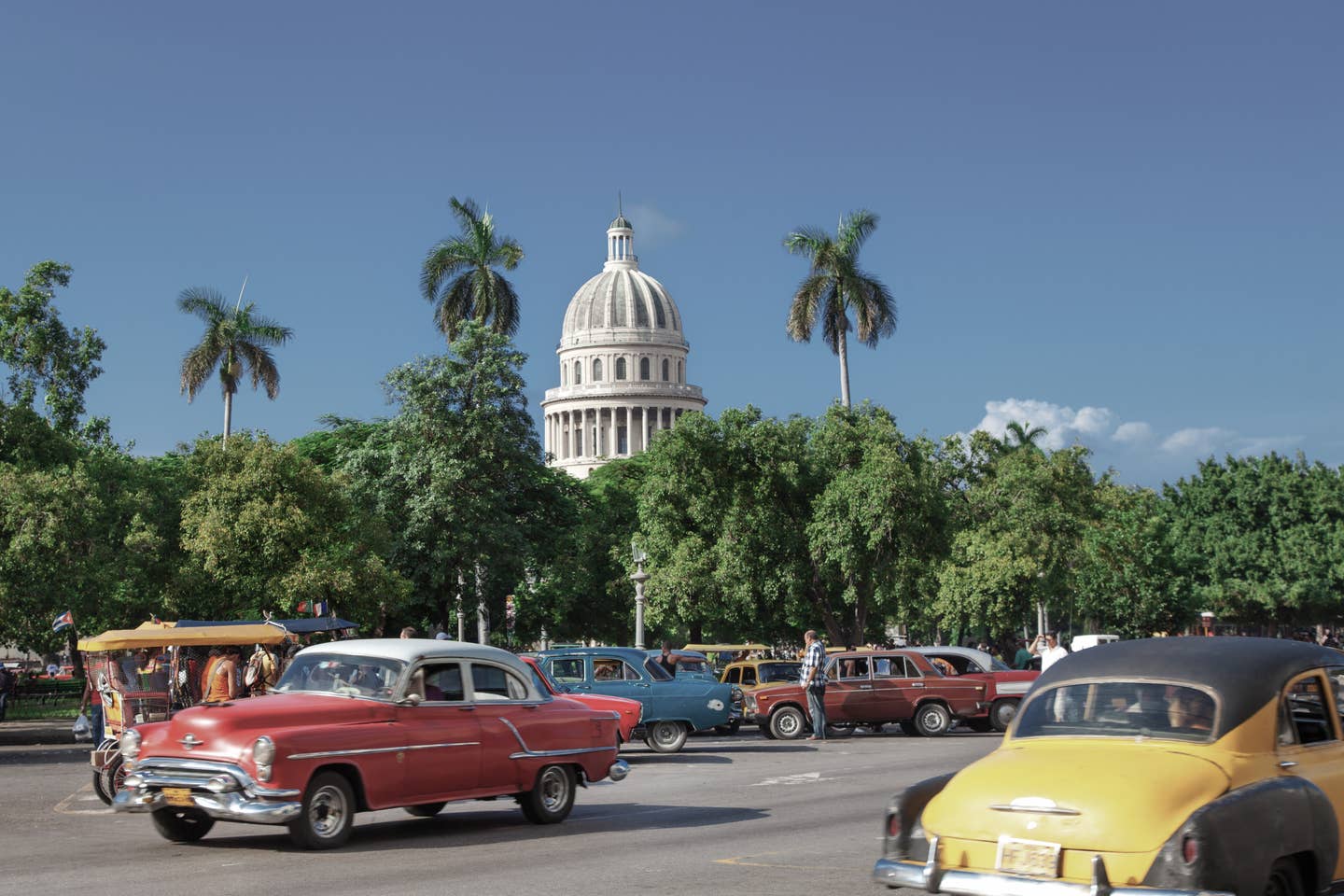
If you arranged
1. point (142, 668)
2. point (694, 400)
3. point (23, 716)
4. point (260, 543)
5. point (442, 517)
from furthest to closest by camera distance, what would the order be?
point (694, 400), point (442, 517), point (260, 543), point (23, 716), point (142, 668)

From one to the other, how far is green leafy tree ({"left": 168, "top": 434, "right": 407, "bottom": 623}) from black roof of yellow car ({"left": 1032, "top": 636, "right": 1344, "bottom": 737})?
106 feet

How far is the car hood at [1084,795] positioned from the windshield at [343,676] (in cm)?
640

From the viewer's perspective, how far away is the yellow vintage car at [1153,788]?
764cm

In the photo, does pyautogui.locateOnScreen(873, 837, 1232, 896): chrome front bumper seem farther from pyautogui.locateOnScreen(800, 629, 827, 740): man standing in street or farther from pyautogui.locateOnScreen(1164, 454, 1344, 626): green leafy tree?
pyautogui.locateOnScreen(1164, 454, 1344, 626): green leafy tree

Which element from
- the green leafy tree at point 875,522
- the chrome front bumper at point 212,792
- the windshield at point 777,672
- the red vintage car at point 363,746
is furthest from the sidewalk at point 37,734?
the green leafy tree at point 875,522

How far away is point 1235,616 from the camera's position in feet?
243

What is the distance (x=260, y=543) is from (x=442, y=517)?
17.6 ft

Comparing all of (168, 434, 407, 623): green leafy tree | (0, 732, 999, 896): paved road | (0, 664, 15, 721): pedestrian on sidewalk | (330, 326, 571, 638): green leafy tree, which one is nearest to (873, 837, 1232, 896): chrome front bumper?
(0, 732, 999, 896): paved road

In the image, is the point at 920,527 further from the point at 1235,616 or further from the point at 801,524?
the point at 1235,616

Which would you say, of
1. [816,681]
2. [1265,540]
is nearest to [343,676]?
[816,681]

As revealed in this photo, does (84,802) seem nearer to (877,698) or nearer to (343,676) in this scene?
(343,676)

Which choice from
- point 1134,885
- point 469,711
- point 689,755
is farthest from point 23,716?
point 1134,885

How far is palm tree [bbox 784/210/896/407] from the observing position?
57.8 m

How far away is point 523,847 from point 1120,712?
6010 mm
